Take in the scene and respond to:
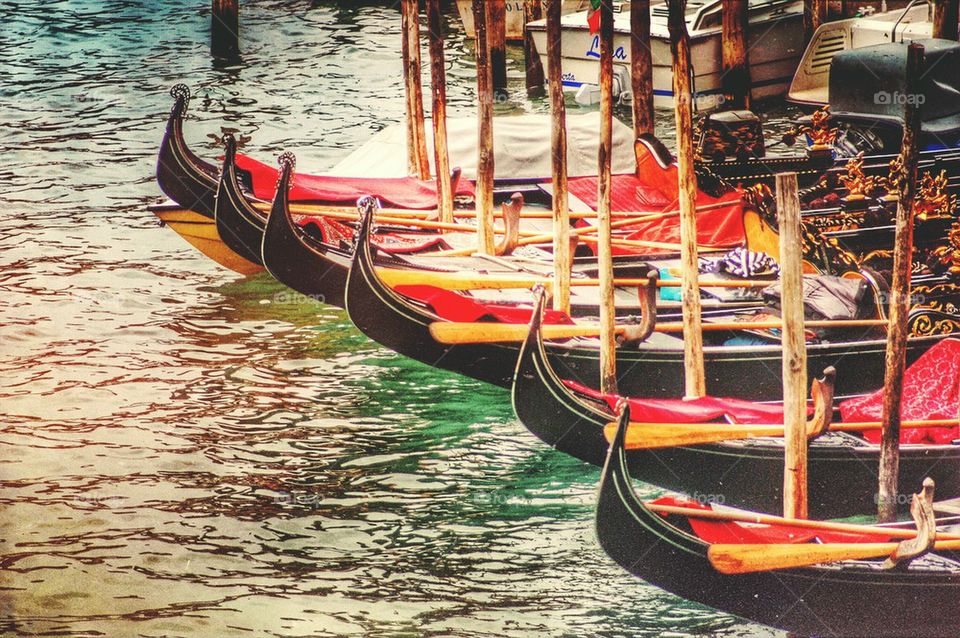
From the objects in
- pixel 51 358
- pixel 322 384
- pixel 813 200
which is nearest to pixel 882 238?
pixel 813 200

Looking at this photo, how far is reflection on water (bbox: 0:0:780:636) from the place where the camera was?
17.4 feet

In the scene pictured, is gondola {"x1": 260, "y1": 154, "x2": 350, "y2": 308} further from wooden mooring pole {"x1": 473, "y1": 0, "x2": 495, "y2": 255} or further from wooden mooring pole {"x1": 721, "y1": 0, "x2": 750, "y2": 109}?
wooden mooring pole {"x1": 721, "y1": 0, "x2": 750, "y2": 109}

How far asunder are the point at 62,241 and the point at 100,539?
488 cm

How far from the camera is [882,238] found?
6.91m

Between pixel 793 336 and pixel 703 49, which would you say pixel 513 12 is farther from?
pixel 793 336

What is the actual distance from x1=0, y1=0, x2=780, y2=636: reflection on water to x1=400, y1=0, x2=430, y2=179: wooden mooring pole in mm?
1181

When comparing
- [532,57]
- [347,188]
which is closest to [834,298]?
[347,188]

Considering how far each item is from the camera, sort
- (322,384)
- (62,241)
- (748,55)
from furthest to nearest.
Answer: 1. (748,55)
2. (62,241)
3. (322,384)

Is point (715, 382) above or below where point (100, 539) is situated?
above

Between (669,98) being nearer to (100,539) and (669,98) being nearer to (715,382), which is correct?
(715,382)

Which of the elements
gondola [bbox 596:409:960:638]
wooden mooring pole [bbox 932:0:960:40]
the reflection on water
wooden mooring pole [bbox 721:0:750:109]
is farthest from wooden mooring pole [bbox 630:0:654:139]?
gondola [bbox 596:409:960:638]

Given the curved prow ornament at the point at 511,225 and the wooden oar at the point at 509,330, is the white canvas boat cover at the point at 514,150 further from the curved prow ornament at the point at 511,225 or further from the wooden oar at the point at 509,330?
the wooden oar at the point at 509,330

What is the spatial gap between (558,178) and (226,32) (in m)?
9.86

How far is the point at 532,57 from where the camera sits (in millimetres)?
13562
